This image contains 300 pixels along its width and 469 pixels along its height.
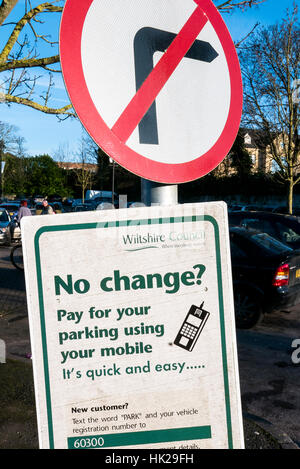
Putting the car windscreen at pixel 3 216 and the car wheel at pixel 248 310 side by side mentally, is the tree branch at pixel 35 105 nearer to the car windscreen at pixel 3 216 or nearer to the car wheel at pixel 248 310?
the car wheel at pixel 248 310

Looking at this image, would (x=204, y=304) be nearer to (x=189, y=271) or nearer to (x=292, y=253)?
(x=189, y=271)

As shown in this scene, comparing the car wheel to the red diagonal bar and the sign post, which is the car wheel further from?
the red diagonal bar

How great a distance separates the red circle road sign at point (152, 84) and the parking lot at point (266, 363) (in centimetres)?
289

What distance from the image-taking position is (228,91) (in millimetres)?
1682

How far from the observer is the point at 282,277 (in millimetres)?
6762

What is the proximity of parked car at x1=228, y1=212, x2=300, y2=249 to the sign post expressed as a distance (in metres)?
7.74

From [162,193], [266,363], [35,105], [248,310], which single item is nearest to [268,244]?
[248,310]

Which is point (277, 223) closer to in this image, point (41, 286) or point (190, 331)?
point (190, 331)

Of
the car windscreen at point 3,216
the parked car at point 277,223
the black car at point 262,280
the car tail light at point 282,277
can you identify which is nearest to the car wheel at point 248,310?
the black car at point 262,280

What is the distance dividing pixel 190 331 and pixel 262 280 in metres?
5.67

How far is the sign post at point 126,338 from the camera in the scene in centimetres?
147
